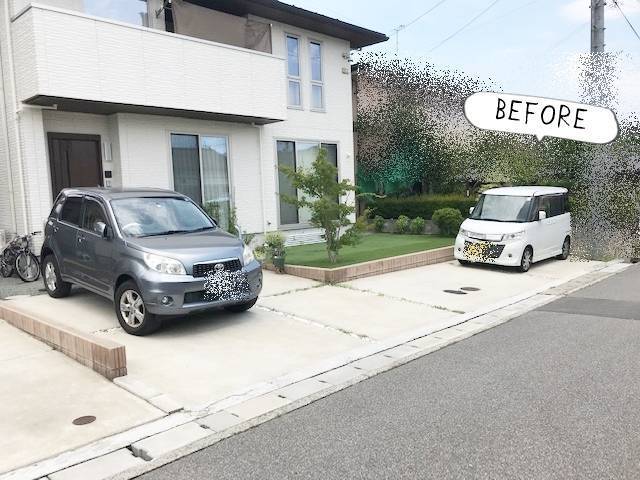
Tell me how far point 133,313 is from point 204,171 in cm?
662

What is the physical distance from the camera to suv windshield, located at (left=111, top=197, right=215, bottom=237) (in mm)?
6820

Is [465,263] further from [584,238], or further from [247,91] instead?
[247,91]

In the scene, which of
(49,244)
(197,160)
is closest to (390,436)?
(49,244)

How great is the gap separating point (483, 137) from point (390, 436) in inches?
620

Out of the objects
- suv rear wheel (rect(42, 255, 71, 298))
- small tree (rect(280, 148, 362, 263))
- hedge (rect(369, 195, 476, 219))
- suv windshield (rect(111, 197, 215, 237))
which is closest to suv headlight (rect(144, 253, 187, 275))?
suv windshield (rect(111, 197, 215, 237))

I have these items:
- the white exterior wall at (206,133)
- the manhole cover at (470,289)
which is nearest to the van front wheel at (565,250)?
the manhole cover at (470,289)

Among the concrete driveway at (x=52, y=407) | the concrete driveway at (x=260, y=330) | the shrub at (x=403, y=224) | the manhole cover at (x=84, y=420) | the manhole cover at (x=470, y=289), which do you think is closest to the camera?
the concrete driveway at (x=52, y=407)

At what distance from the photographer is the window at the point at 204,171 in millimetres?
11922

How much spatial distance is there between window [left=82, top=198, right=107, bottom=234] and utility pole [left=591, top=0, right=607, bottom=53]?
11442mm

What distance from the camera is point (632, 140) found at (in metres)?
12.2

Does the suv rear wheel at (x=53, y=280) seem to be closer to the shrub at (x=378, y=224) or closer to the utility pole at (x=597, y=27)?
the shrub at (x=378, y=224)

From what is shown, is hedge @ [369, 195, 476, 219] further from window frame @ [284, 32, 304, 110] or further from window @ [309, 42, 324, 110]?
window frame @ [284, 32, 304, 110]

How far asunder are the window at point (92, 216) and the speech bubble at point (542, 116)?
8085mm

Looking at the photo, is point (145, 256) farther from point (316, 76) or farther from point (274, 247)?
point (316, 76)
